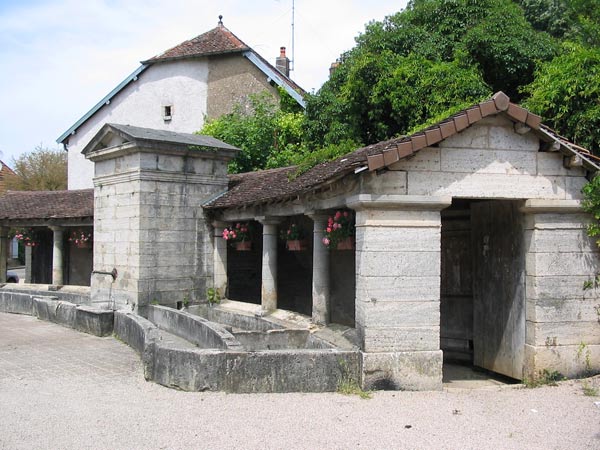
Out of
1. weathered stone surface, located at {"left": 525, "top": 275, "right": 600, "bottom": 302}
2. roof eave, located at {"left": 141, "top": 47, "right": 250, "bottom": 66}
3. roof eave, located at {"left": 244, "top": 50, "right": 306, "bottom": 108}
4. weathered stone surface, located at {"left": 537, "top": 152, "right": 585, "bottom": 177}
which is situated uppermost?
roof eave, located at {"left": 141, "top": 47, "right": 250, "bottom": 66}

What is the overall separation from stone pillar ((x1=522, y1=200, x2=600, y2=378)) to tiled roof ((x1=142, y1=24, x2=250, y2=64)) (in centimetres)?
1536

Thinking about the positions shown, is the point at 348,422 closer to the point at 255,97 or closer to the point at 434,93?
the point at 434,93

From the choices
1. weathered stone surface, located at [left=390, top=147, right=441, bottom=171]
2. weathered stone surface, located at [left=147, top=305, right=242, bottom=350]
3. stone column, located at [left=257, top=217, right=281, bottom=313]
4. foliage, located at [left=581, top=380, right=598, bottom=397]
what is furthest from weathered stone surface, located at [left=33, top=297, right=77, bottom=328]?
foliage, located at [left=581, top=380, right=598, bottom=397]

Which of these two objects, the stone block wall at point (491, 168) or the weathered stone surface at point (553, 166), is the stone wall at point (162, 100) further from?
the weathered stone surface at point (553, 166)

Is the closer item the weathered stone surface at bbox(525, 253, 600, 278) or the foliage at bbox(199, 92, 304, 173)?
the weathered stone surface at bbox(525, 253, 600, 278)

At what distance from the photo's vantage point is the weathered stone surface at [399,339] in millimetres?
6695

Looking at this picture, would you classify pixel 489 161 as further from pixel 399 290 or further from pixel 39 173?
pixel 39 173

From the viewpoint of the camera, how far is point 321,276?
29.3 feet

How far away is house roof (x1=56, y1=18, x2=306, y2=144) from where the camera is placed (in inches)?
792

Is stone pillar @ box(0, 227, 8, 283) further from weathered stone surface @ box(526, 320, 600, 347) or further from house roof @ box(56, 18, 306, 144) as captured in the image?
weathered stone surface @ box(526, 320, 600, 347)

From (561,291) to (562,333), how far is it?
496mm

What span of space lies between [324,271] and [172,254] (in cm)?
431

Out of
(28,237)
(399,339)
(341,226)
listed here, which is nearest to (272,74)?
(28,237)

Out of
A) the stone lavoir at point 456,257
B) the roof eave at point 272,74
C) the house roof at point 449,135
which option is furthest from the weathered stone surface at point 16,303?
the roof eave at point 272,74
